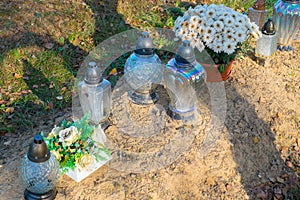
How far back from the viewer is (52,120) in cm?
445

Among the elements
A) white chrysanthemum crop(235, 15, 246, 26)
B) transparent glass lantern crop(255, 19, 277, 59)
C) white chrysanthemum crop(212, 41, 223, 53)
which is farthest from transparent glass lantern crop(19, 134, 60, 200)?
transparent glass lantern crop(255, 19, 277, 59)

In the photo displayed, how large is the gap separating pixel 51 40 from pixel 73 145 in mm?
2789

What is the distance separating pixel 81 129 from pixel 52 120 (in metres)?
1.16

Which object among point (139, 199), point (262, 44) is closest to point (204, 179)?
point (139, 199)

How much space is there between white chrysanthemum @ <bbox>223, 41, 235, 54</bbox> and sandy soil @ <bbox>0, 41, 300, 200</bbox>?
55 centimetres

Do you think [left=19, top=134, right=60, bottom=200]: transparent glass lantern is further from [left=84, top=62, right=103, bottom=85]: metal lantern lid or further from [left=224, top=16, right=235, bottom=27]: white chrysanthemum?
[left=224, top=16, right=235, bottom=27]: white chrysanthemum

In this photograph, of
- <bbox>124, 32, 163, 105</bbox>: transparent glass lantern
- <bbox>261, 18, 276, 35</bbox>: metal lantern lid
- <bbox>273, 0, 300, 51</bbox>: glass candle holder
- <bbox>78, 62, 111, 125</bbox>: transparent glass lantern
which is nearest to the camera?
<bbox>78, 62, 111, 125</bbox>: transparent glass lantern

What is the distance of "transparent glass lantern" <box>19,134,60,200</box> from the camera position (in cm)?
293

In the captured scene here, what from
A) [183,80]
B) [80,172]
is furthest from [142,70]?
[80,172]

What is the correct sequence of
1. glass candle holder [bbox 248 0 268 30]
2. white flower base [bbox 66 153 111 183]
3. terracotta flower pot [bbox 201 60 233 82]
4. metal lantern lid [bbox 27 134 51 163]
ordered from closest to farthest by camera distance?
metal lantern lid [bbox 27 134 51 163] < white flower base [bbox 66 153 111 183] < terracotta flower pot [bbox 201 60 233 82] < glass candle holder [bbox 248 0 268 30]

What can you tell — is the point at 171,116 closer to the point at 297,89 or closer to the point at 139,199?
the point at 139,199

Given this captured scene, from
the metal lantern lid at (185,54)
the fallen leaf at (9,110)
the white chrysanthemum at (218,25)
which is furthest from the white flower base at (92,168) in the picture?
the white chrysanthemum at (218,25)

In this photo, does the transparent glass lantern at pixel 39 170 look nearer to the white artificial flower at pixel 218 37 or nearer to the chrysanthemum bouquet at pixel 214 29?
the chrysanthemum bouquet at pixel 214 29

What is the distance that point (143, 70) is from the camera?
13.6 ft
